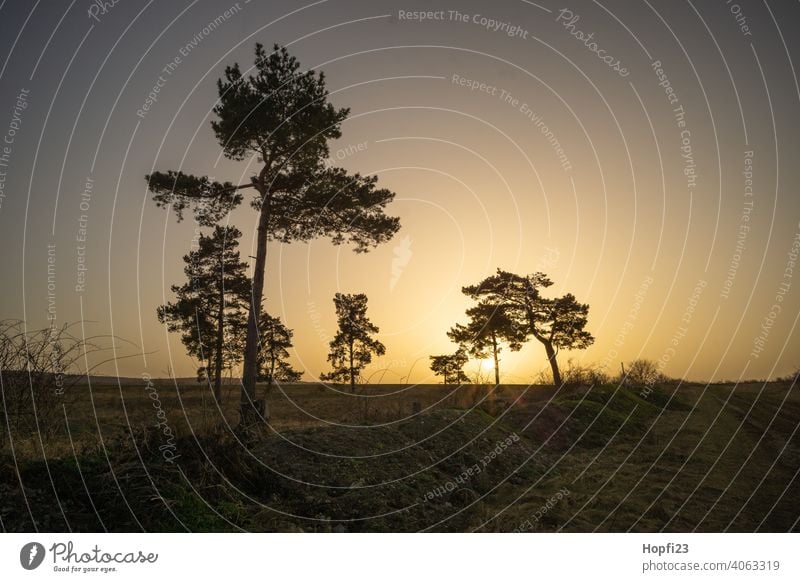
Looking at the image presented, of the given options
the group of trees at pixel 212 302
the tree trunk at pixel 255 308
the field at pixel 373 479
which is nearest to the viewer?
the field at pixel 373 479

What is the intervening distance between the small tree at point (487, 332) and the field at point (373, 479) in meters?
23.0

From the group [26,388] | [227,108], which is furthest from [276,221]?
[26,388]

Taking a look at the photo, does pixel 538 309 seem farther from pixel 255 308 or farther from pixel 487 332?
pixel 255 308

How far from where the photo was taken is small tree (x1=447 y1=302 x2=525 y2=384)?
1346 inches

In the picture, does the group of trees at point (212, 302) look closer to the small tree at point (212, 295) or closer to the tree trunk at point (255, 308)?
the small tree at point (212, 295)

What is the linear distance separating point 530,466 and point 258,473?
17.9 ft

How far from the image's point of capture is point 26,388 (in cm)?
738

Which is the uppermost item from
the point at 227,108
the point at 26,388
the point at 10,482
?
the point at 227,108

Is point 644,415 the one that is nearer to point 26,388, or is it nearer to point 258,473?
point 258,473

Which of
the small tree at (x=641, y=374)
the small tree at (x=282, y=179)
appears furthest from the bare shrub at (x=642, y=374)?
the small tree at (x=282, y=179)

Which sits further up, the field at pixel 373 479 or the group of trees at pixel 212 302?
the group of trees at pixel 212 302

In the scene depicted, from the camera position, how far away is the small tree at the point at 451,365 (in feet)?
111

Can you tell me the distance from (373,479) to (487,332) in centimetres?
2867

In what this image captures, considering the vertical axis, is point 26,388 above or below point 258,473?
above
